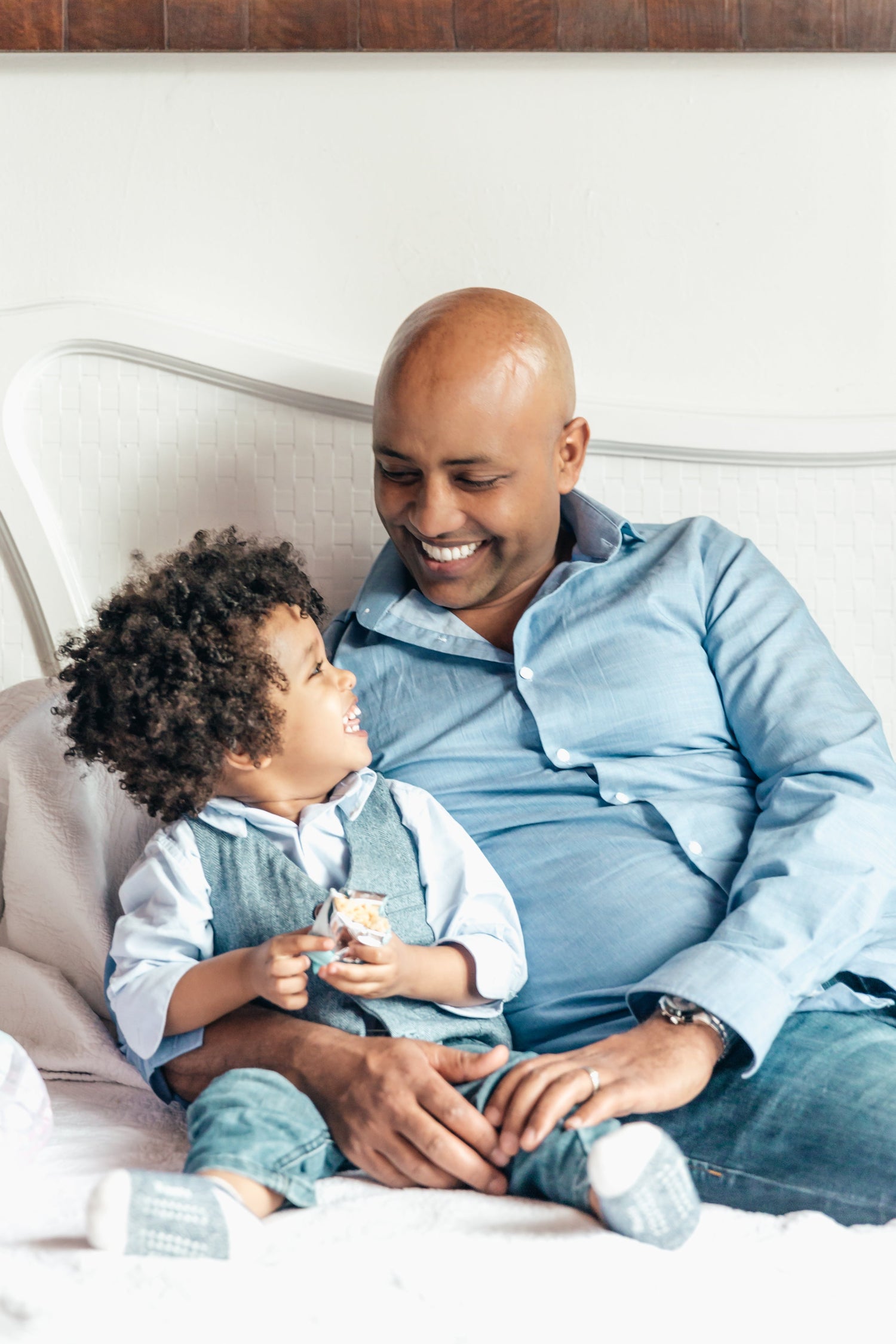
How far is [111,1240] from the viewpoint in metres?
0.84

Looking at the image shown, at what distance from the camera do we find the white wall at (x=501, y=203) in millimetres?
1817

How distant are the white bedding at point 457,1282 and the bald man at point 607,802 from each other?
117 millimetres

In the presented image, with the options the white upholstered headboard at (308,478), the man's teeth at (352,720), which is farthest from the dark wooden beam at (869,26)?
the man's teeth at (352,720)

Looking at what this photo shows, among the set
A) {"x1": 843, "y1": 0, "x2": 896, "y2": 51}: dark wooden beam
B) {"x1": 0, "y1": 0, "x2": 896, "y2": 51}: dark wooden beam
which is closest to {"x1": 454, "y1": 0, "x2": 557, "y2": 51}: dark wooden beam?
{"x1": 0, "y1": 0, "x2": 896, "y2": 51}: dark wooden beam

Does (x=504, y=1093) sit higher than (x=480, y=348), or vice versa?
(x=480, y=348)

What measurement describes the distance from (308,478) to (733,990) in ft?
3.54

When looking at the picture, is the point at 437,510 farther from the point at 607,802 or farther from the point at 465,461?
the point at 607,802

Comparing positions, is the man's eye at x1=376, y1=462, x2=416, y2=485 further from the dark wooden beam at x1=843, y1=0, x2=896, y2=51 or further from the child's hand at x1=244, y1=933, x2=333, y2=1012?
the dark wooden beam at x1=843, y1=0, x2=896, y2=51

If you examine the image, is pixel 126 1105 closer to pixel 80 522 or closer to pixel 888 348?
pixel 80 522

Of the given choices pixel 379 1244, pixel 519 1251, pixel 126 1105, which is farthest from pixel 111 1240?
pixel 126 1105

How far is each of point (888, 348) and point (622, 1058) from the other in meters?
1.32

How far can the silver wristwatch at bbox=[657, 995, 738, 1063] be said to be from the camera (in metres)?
1.13

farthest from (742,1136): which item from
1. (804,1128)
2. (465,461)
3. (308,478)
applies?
(308,478)

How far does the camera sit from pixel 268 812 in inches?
50.7
